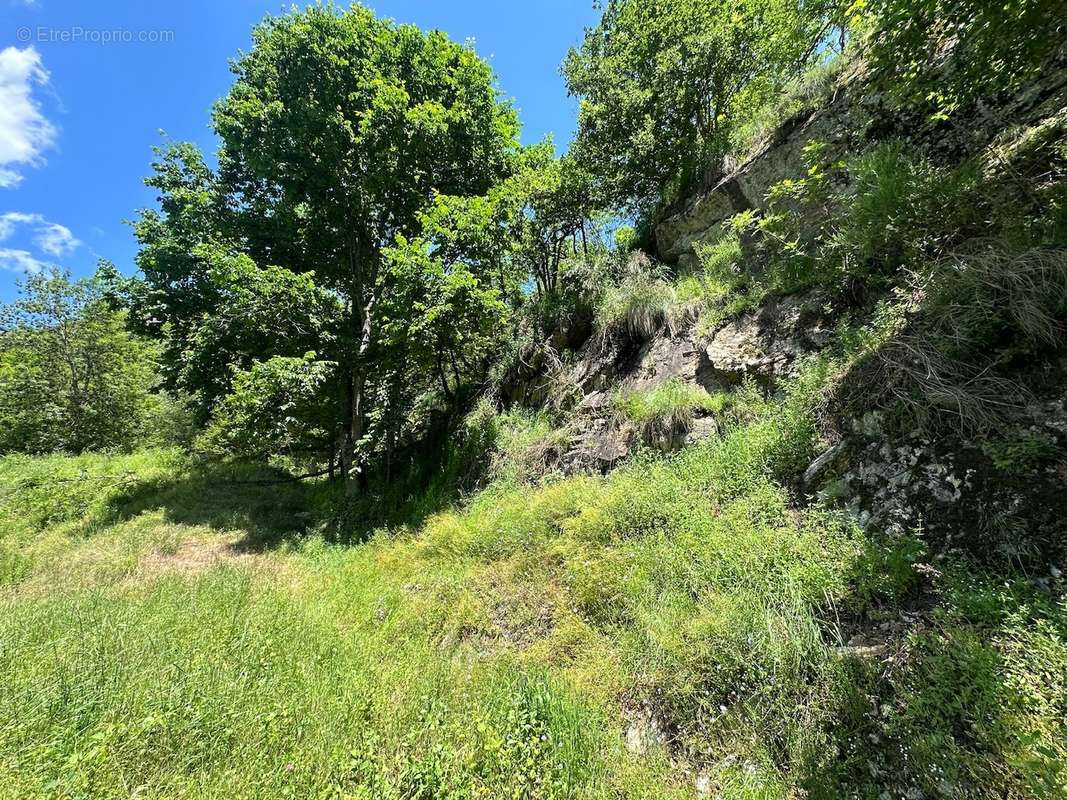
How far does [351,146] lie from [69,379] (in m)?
18.4

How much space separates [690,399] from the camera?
510 centimetres

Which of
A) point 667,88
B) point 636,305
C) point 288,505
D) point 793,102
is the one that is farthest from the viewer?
point 288,505

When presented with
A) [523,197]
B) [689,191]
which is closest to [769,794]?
[689,191]

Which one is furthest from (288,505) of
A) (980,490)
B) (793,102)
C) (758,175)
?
(793,102)

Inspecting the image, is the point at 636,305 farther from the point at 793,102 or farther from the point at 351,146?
the point at 351,146

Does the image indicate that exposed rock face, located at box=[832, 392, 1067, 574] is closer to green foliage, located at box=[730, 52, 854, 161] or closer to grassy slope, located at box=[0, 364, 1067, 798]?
grassy slope, located at box=[0, 364, 1067, 798]

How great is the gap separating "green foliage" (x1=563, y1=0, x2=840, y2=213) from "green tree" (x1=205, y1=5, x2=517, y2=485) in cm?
273

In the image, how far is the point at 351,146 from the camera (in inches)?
331

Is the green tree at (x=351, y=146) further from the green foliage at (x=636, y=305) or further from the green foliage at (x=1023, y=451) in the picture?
the green foliage at (x=1023, y=451)

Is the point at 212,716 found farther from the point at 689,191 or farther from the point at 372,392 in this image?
the point at 689,191

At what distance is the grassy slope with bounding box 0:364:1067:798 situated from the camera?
1.93 m

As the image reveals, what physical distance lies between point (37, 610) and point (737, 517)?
724 cm

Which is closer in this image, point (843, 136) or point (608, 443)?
point (843, 136)

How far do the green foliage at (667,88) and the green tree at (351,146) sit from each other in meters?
2.73
